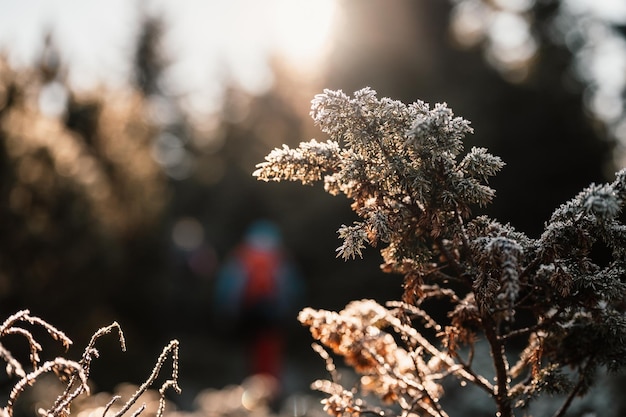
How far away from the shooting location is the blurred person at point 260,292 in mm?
18484

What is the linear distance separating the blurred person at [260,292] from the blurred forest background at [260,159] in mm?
562

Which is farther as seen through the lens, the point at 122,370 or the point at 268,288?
the point at 268,288

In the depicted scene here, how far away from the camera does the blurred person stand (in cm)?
1848

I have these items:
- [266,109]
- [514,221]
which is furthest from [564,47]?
[266,109]

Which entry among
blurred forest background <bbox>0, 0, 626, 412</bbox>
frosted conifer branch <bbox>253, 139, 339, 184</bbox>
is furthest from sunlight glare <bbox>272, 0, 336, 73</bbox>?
frosted conifer branch <bbox>253, 139, 339, 184</bbox>

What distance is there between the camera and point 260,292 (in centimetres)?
2306

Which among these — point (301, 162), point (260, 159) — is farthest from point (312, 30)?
point (301, 162)

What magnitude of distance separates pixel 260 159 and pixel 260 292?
5512mm

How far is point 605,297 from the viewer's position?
10.4ft

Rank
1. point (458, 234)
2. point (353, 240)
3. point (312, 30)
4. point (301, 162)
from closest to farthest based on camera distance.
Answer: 1. point (353, 240)
2. point (458, 234)
3. point (301, 162)
4. point (312, 30)

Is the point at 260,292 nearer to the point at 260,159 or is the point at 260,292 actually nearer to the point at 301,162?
the point at 260,159

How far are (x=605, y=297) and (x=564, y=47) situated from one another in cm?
1553

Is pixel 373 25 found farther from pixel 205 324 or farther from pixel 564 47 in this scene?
pixel 205 324

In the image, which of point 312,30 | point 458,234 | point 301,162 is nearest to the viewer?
point 458,234
